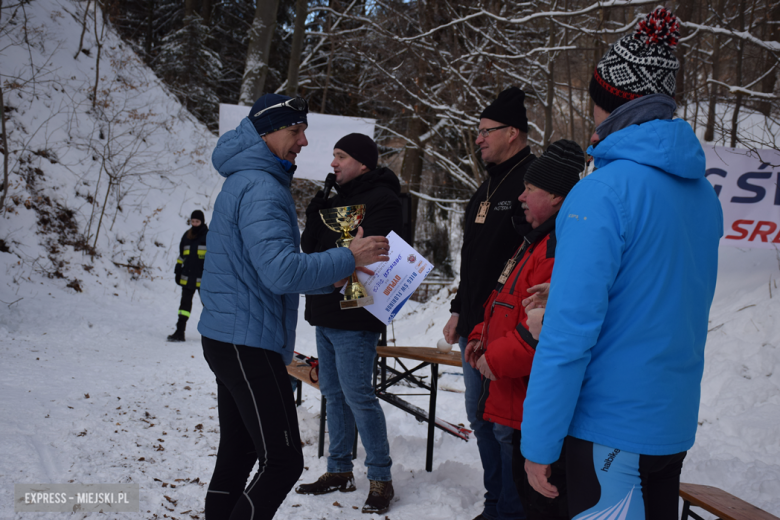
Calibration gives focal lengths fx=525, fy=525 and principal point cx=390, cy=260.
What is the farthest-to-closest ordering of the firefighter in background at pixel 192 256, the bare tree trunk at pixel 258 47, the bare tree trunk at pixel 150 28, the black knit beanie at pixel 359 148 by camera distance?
the bare tree trunk at pixel 150 28 < the bare tree trunk at pixel 258 47 < the firefighter in background at pixel 192 256 < the black knit beanie at pixel 359 148

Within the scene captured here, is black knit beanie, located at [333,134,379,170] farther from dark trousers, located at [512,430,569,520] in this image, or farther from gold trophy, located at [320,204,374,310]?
dark trousers, located at [512,430,569,520]

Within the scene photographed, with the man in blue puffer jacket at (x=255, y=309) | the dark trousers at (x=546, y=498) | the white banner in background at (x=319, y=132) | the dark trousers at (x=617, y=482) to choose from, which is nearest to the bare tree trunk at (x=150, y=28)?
the white banner in background at (x=319, y=132)

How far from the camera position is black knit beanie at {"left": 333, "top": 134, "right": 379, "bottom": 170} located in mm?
3359

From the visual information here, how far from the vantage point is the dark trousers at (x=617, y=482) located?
1384 mm

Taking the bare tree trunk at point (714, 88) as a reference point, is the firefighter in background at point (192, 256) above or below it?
below

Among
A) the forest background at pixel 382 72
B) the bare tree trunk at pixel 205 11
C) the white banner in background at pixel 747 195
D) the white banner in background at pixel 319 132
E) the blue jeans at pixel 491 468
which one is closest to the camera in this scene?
the blue jeans at pixel 491 468

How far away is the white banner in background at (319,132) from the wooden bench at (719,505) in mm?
7465

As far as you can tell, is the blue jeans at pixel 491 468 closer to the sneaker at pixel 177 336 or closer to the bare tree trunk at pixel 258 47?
the sneaker at pixel 177 336

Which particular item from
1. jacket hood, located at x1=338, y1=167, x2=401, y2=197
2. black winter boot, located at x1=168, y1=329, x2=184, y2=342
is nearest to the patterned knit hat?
jacket hood, located at x1=338, y1=167, x2=401, y2=197

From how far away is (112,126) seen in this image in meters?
12.8

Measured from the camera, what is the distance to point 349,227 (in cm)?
305

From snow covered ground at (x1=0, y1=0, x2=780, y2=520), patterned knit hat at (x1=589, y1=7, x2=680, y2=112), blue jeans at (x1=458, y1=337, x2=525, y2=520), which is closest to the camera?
patterned knit hat at (x1=589, y1=7, x2=680, y2=112)

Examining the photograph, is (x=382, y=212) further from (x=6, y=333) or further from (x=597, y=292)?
(x=6, y=333)

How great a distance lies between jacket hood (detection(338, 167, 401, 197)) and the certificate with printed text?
0.58 metres
